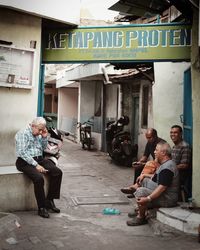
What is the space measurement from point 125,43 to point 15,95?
6.94 ft

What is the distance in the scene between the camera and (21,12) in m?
6.34

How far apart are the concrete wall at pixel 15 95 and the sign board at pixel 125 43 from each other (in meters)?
0.50

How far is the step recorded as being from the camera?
5086 mm

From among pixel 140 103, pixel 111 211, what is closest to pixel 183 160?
pixel 111 211

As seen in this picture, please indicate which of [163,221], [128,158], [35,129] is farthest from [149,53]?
[128,158]

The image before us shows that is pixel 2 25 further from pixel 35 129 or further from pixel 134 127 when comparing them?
pixel 134 127

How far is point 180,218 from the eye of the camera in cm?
518

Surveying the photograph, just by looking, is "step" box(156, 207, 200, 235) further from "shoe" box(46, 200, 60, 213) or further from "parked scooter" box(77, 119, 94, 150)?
"parked scooter" box(77, 119, 94, 150)

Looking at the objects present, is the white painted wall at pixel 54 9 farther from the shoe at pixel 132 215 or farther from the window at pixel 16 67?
the shoe at pixel 132 215

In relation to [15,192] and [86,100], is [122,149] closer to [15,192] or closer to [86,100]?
[15,192]

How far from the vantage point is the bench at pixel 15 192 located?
595 centimetres

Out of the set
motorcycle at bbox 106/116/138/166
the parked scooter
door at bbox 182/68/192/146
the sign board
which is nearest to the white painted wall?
the sign board

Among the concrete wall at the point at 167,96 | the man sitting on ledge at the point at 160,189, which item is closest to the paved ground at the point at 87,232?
the man sitting on ledge at the point at 160,189

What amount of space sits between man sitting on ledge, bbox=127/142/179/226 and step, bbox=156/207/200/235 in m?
0.15
